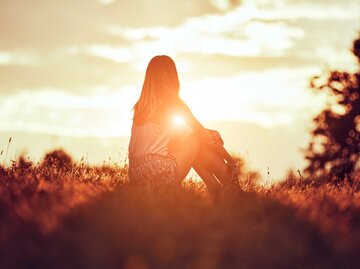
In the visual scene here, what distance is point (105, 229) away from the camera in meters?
4.04

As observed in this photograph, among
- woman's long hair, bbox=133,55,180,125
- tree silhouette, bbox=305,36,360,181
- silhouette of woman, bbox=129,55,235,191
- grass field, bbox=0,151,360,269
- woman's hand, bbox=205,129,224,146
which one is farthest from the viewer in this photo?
tree silhouette, bbox=305,36,360,181

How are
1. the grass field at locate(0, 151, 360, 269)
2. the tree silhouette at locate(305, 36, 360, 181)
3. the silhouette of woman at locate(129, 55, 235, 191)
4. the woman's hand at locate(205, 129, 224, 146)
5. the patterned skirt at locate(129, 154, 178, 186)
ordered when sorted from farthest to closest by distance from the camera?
the tree silhouette at locate(305, 36, 360, 181) < the woman's hand at locate(205, 129, 224, 146) < the silhouette of woman at locate(129, 55, 235, 191) < the patterned skirt at locate(129, 154, 178, 186) < the grass field at locate(0, 151, 360, 269)

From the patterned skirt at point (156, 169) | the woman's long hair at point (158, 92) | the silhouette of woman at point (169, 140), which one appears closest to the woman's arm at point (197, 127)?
the silhouette of woman at point (169, 140)

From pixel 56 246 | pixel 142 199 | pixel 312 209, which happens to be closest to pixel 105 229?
pixel 56 246

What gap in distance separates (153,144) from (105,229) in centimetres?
343

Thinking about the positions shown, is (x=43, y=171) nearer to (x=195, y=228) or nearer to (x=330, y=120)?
(x=195, y=228)

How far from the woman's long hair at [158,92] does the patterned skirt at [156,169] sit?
1.89 feet

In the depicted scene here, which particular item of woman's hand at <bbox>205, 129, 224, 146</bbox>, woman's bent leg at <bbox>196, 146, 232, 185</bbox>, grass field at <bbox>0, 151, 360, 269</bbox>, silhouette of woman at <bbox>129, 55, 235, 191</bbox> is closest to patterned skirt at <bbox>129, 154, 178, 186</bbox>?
silhouette of woman at <bbox>129, 55, 235, 191</bbox>

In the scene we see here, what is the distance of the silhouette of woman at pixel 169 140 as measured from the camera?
7316mm

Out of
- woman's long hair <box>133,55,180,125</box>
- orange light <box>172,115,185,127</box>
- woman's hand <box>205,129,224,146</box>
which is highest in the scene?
woman's long hair <box>133,55,180,125</box>

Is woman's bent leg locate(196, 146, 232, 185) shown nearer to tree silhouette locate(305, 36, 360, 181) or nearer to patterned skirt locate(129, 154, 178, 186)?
patterned skirt locate(129, 154, 178, 186)

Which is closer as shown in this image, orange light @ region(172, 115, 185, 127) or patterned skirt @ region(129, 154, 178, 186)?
patterned skirt @ region(129, 154, 178, 186)

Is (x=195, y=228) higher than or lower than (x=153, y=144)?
lower

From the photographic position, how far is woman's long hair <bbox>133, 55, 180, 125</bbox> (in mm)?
7539
